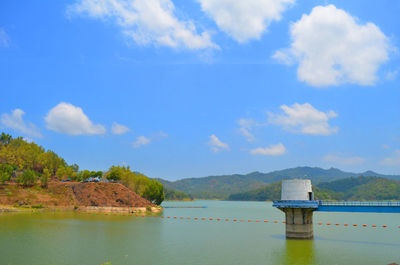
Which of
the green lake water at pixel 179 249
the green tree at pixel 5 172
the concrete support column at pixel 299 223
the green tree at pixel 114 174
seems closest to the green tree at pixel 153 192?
the green tree at pixel 114 174

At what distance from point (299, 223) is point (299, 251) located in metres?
9.28

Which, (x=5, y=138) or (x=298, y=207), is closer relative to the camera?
(x=298, y=207)

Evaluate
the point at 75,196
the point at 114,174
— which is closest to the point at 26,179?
the point at 75,196

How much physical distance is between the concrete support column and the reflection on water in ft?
3.37

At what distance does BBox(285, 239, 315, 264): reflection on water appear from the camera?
3962cm

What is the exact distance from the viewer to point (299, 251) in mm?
45188

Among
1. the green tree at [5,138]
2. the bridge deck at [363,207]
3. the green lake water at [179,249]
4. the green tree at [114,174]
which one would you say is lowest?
the green lake water at [179,249]

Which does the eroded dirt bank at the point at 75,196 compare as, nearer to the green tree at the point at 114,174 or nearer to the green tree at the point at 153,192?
the green tree at the point at 153,192

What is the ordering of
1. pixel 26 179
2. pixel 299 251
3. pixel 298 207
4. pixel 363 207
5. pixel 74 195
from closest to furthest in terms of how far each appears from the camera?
pixel 299 251, pixel 363 207, pixel 298 207, pixel 26 179, pixel 74 195

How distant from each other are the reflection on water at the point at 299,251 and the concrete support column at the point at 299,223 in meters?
1.03

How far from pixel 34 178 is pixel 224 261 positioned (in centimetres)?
11135

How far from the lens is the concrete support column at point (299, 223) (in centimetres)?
5347

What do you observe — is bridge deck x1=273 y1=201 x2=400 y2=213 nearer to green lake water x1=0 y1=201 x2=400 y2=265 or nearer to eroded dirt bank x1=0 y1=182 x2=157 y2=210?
green lake water x1=0 y1=201 x2=400 y2=265

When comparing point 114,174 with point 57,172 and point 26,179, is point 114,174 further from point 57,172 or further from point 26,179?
point 26,179
